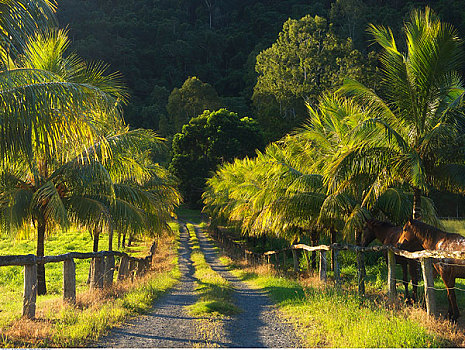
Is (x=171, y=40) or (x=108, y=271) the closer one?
(x=108, y=271)

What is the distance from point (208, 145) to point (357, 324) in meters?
47.9

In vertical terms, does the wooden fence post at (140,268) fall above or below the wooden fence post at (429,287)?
below

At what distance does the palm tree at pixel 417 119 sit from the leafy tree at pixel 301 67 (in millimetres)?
32620

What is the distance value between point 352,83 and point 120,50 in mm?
91223

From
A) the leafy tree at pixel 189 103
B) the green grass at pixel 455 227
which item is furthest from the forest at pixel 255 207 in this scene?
the leafy tree at pixel 189 103

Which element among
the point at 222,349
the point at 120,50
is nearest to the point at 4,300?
the point at 222,349

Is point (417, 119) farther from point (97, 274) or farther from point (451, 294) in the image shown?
point (97, 274)

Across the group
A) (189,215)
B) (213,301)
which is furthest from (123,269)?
(189,215)

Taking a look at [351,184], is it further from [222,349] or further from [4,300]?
[4,300]

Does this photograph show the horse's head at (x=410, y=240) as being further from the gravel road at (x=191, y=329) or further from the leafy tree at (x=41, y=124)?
the leafy tree at (x=41, y=124)

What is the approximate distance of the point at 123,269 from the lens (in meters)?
13.3

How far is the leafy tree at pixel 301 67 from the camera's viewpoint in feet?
145

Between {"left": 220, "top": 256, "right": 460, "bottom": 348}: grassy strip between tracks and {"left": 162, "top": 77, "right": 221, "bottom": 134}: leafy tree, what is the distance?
58.3 meters

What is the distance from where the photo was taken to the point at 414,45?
9766 mm
